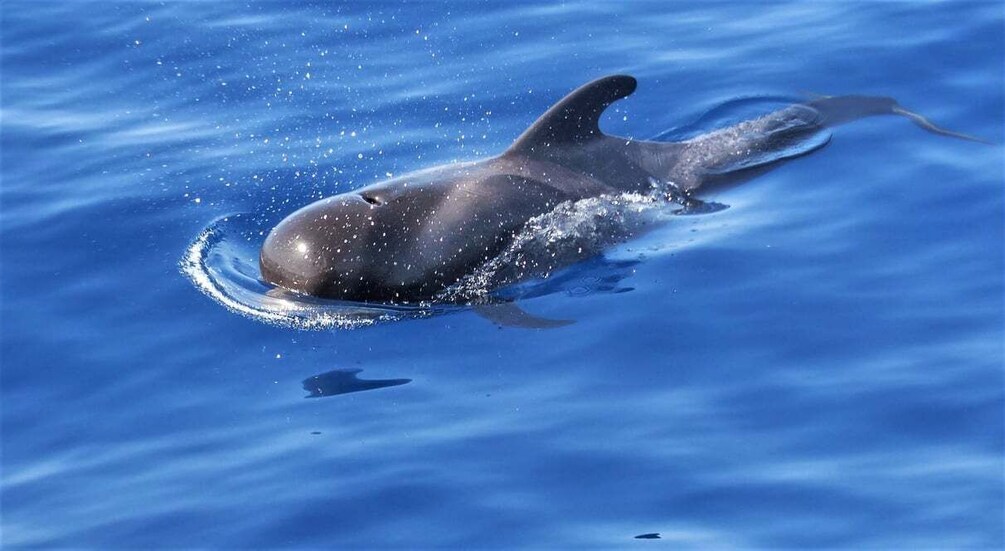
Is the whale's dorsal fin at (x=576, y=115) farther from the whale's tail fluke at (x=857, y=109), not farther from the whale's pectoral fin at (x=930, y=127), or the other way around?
the whale's pectoral fin at (x=930, y=127)

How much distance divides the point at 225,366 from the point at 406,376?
4.25 feet

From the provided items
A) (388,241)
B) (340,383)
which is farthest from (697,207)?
(340,383)

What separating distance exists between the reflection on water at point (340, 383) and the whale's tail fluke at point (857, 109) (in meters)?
5.36

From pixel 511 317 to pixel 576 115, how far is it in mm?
2002

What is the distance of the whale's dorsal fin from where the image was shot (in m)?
11.4

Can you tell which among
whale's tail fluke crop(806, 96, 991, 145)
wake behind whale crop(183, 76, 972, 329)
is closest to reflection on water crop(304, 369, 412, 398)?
wake behind whale crop(183, 76, 972, 329)

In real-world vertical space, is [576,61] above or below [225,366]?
above

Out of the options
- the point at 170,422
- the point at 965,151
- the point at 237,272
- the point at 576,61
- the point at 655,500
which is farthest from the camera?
the point at 576,61

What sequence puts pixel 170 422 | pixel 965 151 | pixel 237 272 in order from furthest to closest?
pixel 965 151
pixel 237 272
pixel 170 422

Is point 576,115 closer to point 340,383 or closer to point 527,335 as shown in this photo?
point 527,335

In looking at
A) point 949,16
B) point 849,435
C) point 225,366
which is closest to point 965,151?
point 949,16

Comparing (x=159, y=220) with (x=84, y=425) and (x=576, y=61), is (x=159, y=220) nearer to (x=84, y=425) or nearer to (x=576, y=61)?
(x=84, y=425)

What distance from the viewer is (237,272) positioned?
1129 cm

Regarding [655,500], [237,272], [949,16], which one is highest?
[949,16]
